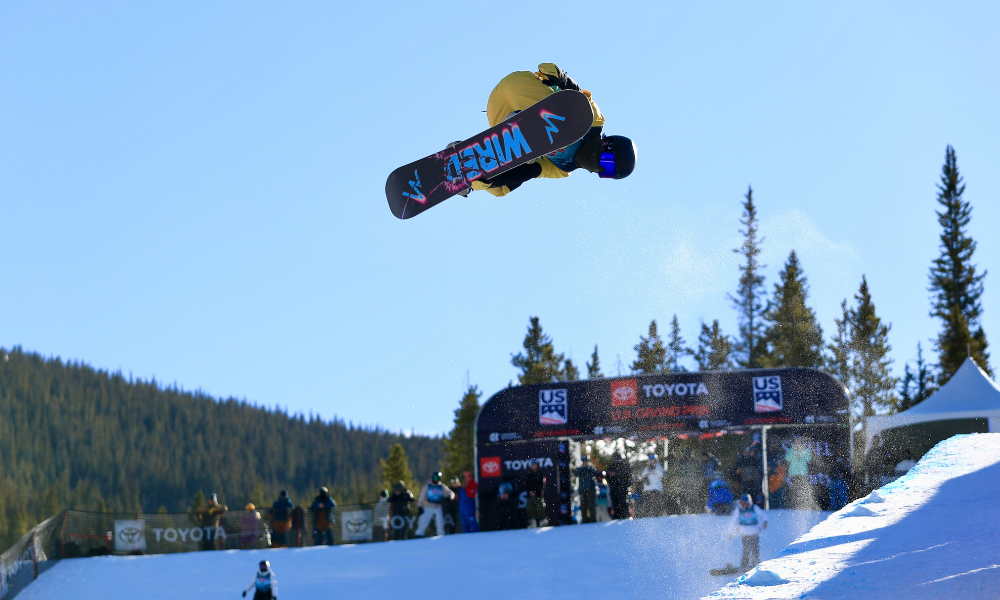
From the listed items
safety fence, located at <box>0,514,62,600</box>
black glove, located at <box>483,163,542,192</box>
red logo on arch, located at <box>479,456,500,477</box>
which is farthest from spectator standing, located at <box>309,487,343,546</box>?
black glove, located at <box>483,163,542,192</box>

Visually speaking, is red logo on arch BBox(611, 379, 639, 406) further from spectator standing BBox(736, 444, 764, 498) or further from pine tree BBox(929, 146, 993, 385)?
pine tree BBox(929, 146, 993, 385)

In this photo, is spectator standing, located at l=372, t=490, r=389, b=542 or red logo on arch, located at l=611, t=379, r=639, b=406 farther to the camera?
red logo on arch, located at l=611, t=379, r=639, b=406

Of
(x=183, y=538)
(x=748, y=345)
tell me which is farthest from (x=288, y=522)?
(x=748, y=345)

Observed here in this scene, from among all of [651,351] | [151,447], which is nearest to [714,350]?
[651,351]

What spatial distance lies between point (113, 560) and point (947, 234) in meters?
39.0

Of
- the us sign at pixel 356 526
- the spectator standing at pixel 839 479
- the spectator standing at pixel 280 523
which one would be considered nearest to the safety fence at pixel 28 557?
the spectator standing at pixel 280 523

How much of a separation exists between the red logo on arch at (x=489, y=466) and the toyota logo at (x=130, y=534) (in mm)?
5235

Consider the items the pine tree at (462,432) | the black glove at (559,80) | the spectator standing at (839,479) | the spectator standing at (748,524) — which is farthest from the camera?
the pine tree at (462,432)

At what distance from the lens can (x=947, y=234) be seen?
138 ft

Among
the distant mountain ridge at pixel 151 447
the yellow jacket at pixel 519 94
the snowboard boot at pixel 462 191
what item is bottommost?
the distant mountain ridge at pixel 151 447

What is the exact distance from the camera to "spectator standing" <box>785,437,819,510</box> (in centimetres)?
1338

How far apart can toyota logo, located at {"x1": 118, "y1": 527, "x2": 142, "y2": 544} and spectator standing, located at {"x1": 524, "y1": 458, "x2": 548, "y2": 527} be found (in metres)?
5.80

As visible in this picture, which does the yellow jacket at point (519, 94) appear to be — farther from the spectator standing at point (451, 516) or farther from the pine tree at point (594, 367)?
the pine tree at point (594, 367)

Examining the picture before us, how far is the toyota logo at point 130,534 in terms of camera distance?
13859 millimetres
